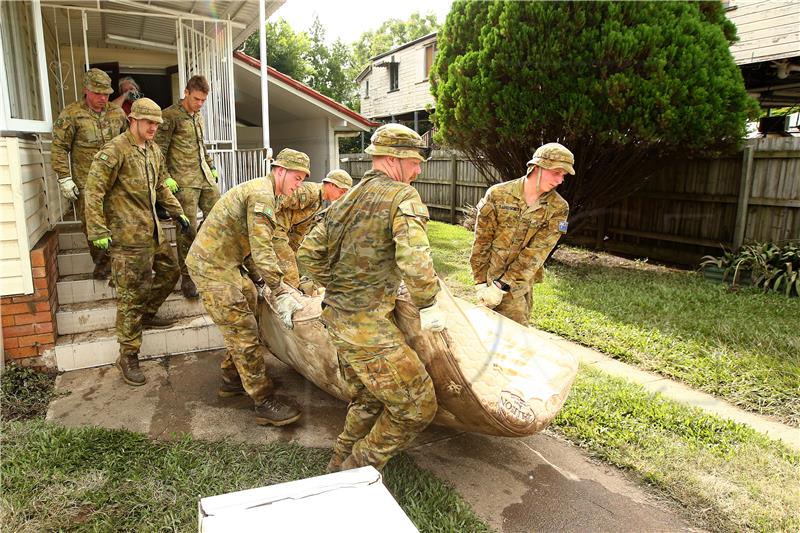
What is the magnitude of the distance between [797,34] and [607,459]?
1020 centimetres

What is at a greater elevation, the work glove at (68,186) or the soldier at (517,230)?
the work glove at (68,186)

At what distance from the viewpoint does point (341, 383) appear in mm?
3459

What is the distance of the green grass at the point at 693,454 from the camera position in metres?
2.97

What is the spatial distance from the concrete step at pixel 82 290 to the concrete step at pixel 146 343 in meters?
0.42

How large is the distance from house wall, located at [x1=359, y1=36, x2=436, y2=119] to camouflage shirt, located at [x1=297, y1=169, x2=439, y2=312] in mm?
18355

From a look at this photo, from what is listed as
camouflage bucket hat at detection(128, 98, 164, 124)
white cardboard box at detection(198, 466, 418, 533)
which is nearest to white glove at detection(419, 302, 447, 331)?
white cardboard box at detection(198, 466, 418, 533)

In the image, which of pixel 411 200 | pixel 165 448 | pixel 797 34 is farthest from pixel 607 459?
pixel 797 34

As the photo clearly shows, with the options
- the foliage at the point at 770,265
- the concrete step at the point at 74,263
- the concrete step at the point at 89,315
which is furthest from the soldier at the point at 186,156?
the foliage at the point at 770,265

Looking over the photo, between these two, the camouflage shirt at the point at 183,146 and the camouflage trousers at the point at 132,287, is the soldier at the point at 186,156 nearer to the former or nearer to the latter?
the camouflage shirt at the point at 183,146

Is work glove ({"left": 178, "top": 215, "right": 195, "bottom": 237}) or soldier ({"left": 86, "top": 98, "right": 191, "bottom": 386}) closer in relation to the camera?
soldier ({"left": 86, "top": 98, "right": 191, "bottom": 386})

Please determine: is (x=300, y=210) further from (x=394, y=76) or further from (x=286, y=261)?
(x=394, y=76)

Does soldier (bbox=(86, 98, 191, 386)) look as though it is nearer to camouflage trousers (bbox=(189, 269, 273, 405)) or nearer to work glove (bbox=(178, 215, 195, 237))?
work glove (bbox=(178, 215, 195, 237))

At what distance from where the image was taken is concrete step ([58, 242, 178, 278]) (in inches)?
212

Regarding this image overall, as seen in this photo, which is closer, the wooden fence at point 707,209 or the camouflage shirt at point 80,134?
the camouflage shirt at point 80,134
